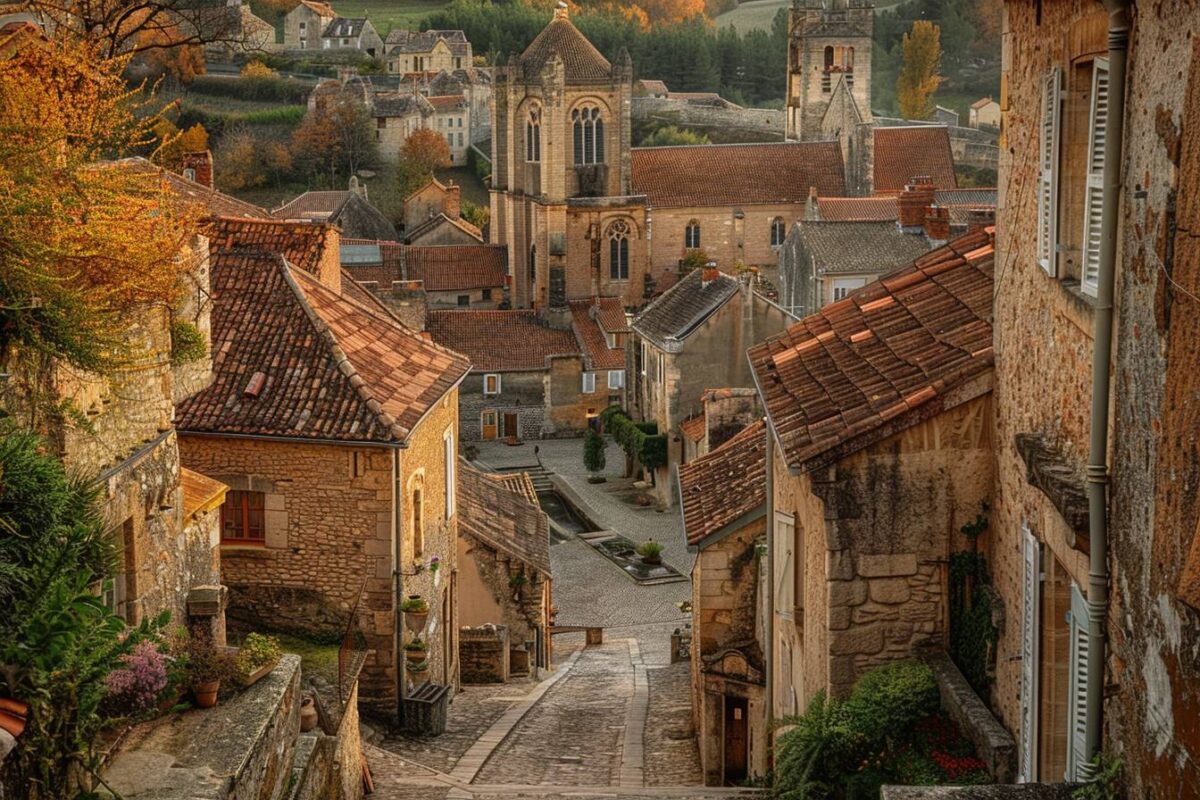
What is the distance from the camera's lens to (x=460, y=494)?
89.4 ft

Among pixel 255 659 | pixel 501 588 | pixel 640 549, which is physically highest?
pixel 255 659

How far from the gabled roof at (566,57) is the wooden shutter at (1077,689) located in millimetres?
65099

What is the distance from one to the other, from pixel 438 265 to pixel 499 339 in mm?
13659

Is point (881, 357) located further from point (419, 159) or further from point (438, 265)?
point (419, 159)

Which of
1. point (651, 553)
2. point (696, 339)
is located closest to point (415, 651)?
point (651, 553)

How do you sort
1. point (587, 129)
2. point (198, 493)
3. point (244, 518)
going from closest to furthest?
point (198, 493) < point (244, 518) < point (587, 129)

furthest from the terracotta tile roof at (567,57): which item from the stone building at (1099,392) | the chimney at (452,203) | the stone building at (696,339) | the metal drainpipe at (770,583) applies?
the stone building at (1099,392)

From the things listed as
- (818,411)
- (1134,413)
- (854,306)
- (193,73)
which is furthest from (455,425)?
(193,73)

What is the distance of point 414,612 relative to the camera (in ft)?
61.7

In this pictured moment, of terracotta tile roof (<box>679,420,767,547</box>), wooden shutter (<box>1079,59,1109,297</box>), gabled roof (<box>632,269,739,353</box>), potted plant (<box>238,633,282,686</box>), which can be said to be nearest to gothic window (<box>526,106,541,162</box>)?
gabled roof (<box>632,269,739,353</box>)

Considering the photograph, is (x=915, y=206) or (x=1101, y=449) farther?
(x=915, y=206)

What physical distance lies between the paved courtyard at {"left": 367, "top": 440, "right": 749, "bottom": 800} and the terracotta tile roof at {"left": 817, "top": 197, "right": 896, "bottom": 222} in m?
26.2

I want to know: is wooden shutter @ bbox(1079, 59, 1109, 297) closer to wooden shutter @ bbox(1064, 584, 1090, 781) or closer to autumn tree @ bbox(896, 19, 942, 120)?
wooden shutter @ bbox(1064, 584, 1090, 781)

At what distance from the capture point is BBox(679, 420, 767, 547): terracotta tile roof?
57.7 feet
